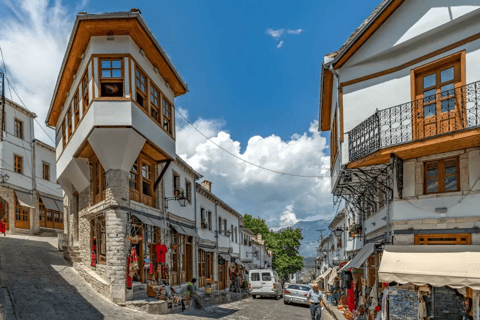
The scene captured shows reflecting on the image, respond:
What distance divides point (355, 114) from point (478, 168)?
12.2ft

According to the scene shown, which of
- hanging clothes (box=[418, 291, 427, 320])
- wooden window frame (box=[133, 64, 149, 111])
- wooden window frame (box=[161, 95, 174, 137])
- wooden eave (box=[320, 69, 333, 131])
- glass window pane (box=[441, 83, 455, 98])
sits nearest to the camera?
glass window pane (box=[441, 83, 455, 98])

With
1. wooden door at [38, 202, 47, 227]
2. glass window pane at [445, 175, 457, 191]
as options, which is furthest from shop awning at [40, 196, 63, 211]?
glass window pane at [445, 175, 457, 191]

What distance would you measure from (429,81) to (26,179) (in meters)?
28.3

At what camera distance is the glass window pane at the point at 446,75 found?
1026 centimetres

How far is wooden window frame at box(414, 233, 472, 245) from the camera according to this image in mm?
10180

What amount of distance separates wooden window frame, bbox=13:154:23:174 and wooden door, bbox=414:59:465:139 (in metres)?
27.6

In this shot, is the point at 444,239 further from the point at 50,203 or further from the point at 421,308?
the point at 50,203

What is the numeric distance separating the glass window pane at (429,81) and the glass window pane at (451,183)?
2593 mm

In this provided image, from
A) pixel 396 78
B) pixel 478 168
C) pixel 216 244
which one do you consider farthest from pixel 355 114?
pixel 216 244

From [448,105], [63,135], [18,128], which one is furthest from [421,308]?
[18,128]

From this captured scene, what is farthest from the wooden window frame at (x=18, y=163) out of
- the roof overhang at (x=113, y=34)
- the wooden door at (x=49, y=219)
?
the roof overhang at (x=113, y=34)

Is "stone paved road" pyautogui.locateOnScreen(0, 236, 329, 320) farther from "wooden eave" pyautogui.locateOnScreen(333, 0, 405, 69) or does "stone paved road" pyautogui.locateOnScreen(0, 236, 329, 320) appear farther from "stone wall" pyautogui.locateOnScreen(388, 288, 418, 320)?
"wooden eave" pyautogui.locateOnScreen(333, 0, 405, 69)

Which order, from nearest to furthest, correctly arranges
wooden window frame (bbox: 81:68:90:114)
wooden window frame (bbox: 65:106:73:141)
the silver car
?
wooden window frame (bbox: 81:68:90:114) → wooden window frame (bbox: 65:106:73:141) → the silver car

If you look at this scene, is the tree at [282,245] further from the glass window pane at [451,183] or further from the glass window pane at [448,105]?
the glass window pane at [448,105]
